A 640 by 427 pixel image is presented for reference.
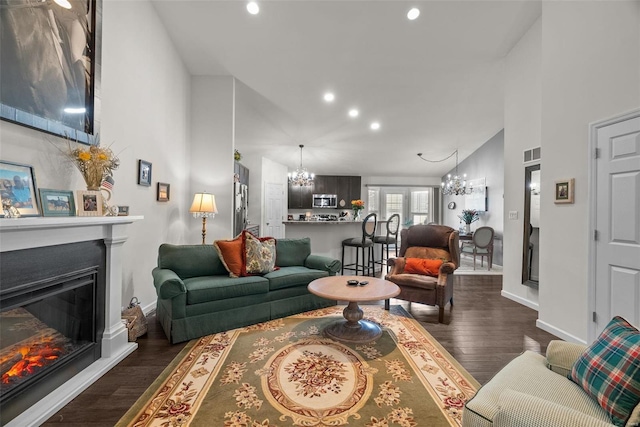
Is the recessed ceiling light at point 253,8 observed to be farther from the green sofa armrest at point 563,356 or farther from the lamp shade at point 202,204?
the green sofa armrest at point 563,356

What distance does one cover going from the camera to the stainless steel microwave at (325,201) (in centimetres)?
869

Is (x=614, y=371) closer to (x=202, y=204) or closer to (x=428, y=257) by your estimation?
(x=428, y=257)

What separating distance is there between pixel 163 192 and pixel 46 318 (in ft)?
6.46

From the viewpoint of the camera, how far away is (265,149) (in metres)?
6.92

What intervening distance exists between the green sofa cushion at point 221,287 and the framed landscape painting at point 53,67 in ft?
5.04

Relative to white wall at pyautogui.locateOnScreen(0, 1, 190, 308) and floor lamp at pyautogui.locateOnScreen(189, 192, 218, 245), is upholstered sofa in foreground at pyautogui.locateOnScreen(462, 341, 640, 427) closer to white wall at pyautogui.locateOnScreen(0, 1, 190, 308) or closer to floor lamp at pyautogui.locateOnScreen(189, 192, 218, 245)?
white wall at pyautogui.locateOnScreen(0, 1, 190, 308)

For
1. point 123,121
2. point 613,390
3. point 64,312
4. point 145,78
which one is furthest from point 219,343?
point 145,78

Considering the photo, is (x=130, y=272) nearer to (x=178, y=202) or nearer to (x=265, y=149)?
(x=178, y=202)

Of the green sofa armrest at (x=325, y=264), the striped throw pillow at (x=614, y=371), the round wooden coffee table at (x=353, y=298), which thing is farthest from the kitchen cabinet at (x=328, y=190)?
the striped throw pillow at (x=614, y=371)

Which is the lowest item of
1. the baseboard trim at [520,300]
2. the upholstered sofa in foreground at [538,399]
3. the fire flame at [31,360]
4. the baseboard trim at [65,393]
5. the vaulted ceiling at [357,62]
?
the baseboard trim at [65,393]

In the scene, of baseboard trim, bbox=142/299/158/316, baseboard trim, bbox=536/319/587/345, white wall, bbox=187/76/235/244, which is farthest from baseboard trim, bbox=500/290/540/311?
baseboard trim, bbox=142/299/158/316

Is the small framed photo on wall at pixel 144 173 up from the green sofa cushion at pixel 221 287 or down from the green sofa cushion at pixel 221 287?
up

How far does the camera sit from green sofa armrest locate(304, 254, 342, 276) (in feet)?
11.2

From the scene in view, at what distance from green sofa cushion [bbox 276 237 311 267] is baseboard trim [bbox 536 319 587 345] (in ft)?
9.03
